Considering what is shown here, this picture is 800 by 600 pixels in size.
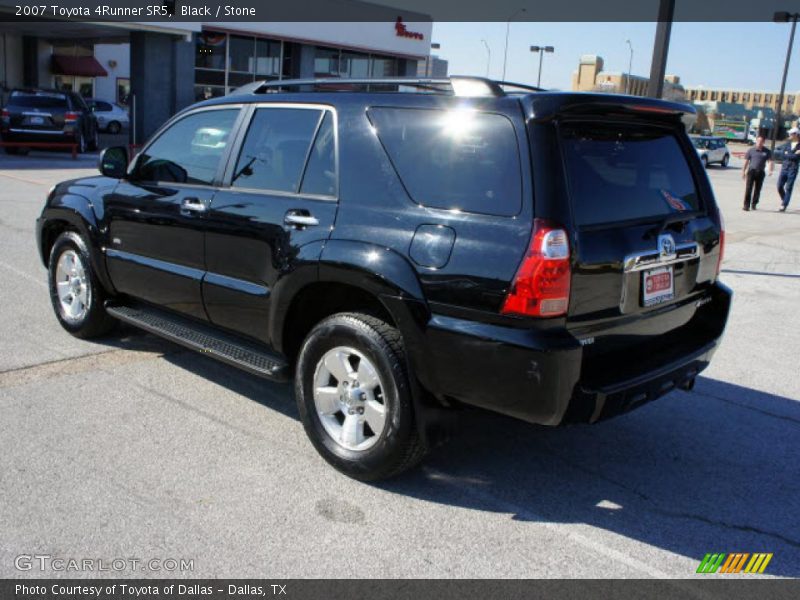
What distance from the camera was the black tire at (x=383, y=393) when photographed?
140 inches

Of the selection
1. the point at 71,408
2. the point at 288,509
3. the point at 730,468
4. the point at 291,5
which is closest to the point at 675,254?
the point at 730,468

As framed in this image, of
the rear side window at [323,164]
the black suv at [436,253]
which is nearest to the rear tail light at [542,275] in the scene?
the black suv at [436,253]

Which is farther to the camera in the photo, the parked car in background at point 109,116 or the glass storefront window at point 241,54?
the parked car in background at point 109,116

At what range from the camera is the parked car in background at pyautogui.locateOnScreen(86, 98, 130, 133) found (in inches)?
1382

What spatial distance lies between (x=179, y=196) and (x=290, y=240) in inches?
45.3

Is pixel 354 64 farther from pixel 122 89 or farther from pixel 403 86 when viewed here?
pixel 403 86

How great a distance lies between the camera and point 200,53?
28.6 metres

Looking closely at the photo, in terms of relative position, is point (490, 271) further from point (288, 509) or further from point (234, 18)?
point (234, 18)

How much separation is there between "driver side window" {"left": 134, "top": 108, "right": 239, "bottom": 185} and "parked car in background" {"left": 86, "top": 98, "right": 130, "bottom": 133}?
32.9 meters

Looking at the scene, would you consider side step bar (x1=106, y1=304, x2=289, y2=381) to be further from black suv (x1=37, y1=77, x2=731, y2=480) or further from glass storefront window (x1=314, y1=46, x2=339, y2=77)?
glass storefront window (x1=314, y1=46, x2=339, y2=77)

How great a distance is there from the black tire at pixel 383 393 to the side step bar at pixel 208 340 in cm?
28

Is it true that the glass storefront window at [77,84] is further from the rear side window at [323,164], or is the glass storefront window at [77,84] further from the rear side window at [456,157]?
the rear side window at [456,157]

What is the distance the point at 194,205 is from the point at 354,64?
31320 millimetres

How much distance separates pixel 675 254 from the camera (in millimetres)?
3809
